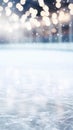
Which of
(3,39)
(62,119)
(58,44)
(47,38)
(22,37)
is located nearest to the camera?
(62,119)

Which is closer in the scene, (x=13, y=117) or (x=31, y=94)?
(x=13, y=117)

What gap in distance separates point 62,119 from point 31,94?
2.75m

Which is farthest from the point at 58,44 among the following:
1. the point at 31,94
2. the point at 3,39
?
the point at 31,94

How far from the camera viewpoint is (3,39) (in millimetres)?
47875

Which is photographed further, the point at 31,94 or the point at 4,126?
the point at 31,94

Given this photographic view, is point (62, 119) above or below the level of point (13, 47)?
above

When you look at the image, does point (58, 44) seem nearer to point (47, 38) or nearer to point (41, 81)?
point (47, 38)

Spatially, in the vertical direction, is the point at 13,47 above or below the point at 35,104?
below

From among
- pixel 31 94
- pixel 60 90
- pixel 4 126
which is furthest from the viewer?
pixel 60 90

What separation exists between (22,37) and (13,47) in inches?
114

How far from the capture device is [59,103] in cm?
686

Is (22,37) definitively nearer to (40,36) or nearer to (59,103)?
(40,36)

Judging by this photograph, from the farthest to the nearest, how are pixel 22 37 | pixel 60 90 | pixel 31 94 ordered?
pixel 22 37
pixel 60 90
pixel 31 94

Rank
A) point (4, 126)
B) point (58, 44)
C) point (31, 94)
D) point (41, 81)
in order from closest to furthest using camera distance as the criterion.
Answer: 1. point (4, 126)
2. point (31, 94)
3. point (41, 81)
4. point (58, 44)
